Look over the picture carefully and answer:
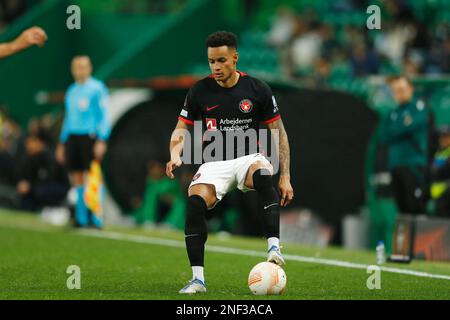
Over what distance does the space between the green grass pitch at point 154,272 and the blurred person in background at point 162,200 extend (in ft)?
10.5

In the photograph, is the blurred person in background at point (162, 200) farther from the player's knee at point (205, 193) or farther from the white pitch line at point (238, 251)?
the player's knee at point (205, 193)

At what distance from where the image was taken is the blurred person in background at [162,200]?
1791 cm

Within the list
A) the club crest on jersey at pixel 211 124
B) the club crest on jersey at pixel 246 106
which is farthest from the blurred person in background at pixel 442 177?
the club crest on jersey at pixel 211 124

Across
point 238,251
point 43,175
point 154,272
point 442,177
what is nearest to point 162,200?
point 43,175

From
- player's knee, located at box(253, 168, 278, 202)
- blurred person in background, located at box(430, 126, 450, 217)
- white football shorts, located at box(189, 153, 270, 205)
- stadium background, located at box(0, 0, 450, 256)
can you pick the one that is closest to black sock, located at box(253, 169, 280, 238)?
player's knee, located at box(253, 168, 278, 202)

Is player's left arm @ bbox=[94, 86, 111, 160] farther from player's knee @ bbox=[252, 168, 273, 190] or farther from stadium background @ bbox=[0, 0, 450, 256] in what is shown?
player's knee @ bbox=[252, 168, 273, 190]

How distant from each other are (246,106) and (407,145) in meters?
4.20

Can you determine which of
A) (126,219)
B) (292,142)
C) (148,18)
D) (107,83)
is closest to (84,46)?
(148,18)

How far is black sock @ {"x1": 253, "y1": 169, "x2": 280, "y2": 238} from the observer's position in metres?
8.43

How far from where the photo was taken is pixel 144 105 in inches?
762

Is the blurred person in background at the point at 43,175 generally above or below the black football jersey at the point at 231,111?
below

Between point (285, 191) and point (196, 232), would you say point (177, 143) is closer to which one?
point (196, 232)

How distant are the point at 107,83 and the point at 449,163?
25.4ft
